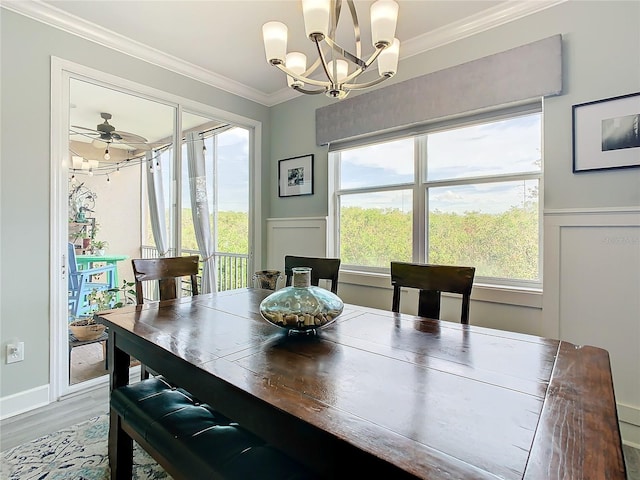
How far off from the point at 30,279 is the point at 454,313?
296cm

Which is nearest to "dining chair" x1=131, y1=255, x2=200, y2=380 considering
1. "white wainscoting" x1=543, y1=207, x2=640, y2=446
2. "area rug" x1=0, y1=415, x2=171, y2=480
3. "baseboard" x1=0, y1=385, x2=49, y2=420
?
"area rug" x1=0, y1=415, x2=171, y2=480

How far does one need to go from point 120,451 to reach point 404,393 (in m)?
1.30

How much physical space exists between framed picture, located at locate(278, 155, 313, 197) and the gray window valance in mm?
363

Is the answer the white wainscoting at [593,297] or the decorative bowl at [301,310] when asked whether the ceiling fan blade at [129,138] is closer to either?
the decorative bowl at [301,310]

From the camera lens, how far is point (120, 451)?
1.40 metres

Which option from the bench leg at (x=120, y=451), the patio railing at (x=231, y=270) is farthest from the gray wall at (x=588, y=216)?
the patio railing at (x=231, y=270)

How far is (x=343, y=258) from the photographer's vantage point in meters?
3.25

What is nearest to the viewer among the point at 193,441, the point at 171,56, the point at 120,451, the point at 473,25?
the point at 193,441

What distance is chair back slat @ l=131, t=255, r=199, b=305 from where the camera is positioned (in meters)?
1.99

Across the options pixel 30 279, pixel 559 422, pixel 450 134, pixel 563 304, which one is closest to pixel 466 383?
pixel 559 422

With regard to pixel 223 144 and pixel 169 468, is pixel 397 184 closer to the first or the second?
pixel 223 144

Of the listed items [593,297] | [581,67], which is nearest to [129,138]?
[581,67]

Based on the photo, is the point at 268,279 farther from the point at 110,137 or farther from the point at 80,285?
the point at 110,137

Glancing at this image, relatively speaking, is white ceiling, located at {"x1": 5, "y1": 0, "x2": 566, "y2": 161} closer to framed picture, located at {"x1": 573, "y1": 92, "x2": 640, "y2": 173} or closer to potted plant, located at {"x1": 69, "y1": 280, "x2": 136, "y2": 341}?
framed picture, located at {"x1": 573, "y1": 92, "x2": 640, "y2": 173}
